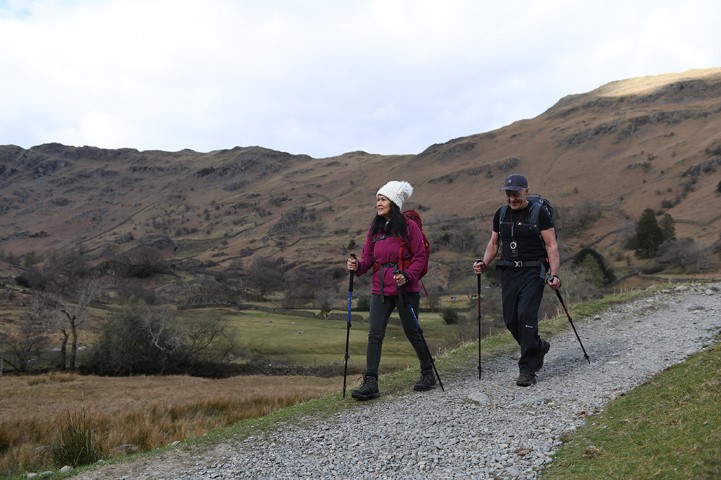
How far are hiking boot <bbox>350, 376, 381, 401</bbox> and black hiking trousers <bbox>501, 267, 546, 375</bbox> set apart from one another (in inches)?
84.7

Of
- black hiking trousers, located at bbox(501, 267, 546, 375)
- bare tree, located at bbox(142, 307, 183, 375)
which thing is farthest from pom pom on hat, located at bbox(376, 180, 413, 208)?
bare tree, located at bbox(142, 307, 183, 375)

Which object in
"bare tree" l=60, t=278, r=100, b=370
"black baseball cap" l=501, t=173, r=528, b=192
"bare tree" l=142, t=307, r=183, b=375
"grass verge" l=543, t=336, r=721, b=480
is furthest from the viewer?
"bare tree" l=142, t=307, r=183, b=375

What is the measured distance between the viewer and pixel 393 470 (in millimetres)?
5520

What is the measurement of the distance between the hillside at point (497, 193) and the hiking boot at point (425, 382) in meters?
72.2

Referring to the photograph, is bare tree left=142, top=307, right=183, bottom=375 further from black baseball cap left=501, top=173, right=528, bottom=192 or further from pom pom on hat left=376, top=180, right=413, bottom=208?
black baseball cap left=501, top=173, right=528, bottom=192

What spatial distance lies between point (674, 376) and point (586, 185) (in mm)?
127664

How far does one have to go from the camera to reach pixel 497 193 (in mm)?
135000

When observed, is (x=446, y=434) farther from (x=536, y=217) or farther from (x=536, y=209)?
(x=536, y=209)

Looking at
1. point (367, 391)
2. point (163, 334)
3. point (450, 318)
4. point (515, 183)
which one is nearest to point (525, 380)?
point (367, 391)

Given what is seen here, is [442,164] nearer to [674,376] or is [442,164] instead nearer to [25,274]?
[25,274]

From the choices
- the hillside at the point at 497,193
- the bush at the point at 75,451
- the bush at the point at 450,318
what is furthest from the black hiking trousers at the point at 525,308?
the hillside at the point at 497,193

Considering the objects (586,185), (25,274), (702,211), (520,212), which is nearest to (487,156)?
(586,185)

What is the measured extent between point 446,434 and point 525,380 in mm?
2154

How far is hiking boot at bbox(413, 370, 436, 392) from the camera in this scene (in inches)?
328
